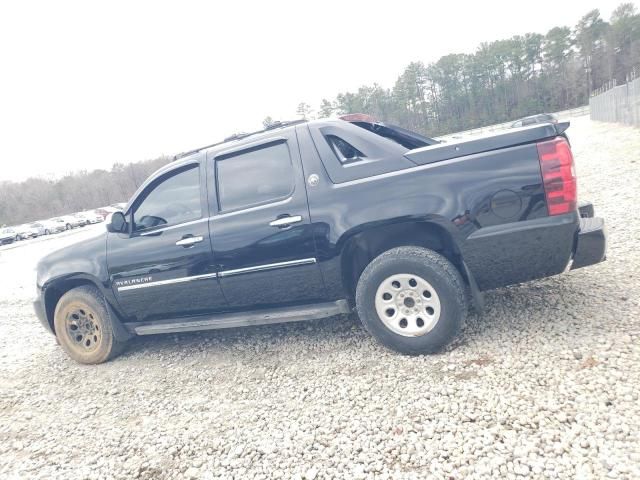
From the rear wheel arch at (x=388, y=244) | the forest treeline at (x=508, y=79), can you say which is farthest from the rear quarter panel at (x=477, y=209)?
the forest treeline at (x=508, y=79)

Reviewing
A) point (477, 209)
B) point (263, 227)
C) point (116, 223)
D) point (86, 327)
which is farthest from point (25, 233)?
point (477, 209)

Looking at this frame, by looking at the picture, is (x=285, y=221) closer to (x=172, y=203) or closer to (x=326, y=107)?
(x=172, y=203)

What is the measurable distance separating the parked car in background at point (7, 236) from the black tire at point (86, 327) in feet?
135

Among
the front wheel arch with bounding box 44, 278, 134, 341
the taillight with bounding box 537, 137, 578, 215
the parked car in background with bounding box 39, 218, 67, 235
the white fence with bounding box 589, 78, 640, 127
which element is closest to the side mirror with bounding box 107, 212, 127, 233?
the front wheel arch with bounding box 44, 278, 134, 341

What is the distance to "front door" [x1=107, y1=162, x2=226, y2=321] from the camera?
3.70m

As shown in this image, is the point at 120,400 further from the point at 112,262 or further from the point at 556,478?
the point at 556,478

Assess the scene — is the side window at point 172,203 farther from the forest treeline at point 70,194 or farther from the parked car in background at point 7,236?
the forest treeline at point 70,194

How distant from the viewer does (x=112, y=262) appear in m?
4.01

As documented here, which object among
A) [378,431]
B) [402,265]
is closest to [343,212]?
[402,265]

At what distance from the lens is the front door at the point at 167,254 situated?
370 cm

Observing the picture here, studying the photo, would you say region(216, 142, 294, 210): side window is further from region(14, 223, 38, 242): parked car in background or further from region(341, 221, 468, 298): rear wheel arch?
region(14, 223, 38, 242): parked car in background

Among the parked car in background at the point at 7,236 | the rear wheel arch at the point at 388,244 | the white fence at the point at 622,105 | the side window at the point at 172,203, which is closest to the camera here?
the rear wheel arch at the point at 388,244

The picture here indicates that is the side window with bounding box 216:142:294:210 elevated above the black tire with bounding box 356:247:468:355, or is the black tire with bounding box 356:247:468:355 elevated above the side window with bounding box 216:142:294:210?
the side window with bounding box 216:142:294:210

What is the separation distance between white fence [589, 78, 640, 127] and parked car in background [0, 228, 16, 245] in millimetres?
45027
